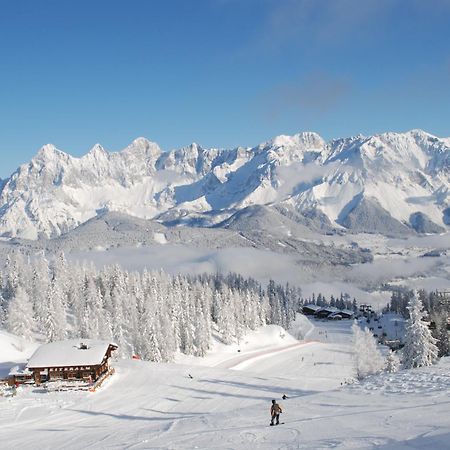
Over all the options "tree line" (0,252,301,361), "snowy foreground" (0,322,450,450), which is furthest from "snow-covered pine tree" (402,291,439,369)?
"tree line" (0,252,301,361)

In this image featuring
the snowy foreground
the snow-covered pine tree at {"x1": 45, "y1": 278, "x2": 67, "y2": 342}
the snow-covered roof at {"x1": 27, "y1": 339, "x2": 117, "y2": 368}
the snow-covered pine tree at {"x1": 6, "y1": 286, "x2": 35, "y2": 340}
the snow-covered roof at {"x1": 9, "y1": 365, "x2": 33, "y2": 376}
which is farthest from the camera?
the snow-covered pine tree at {"x1": 6, "y1": 286, "x2": 35, "y2": 340}

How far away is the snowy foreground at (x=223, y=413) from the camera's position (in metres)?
25.9

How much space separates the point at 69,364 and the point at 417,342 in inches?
1747

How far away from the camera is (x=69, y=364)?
196 feet

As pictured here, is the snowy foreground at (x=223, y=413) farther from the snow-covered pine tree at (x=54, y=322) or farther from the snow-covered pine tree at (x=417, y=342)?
the snow-covered pine tree at (x=54, y=322)

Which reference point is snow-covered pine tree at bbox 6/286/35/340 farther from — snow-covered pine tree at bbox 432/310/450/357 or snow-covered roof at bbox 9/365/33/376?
snow-covered pine tree at bbox 432/310/450/357

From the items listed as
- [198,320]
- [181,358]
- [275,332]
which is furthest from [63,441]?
[275,332]

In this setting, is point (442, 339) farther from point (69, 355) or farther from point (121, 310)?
point (69, 355)

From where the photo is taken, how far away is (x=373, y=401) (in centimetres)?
3447

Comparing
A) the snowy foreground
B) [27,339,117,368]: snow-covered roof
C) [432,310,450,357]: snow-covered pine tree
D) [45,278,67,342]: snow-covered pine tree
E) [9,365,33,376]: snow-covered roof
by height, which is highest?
[45,278,67,342]: snow-covered pine tree

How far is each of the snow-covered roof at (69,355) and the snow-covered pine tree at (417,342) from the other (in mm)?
39474

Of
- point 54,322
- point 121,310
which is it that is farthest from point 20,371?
point 121,310

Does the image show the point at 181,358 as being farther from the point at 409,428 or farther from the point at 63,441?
the point at 409,428

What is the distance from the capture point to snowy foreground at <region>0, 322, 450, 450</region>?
1019 inches
